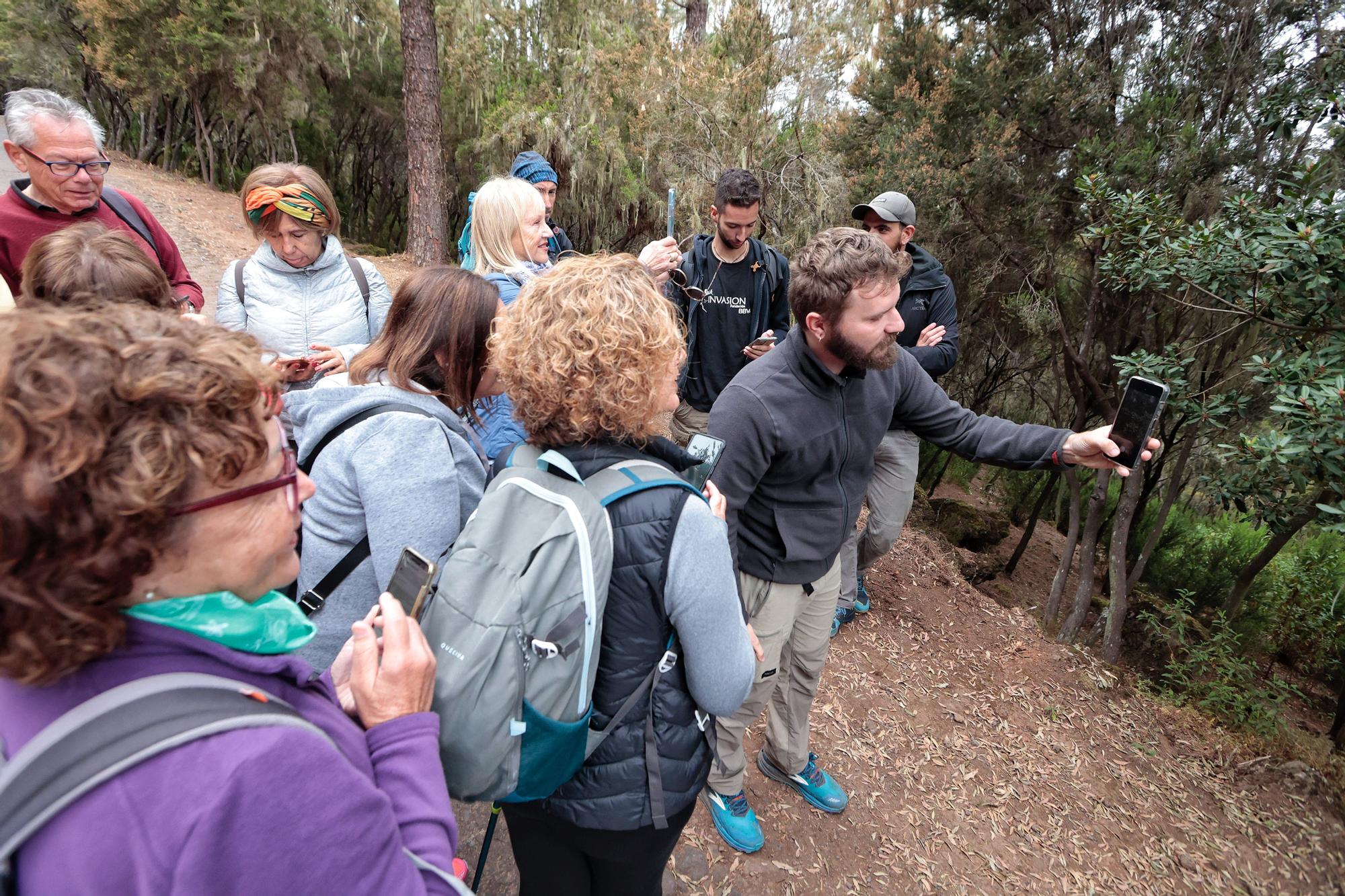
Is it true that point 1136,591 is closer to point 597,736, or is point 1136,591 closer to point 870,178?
point 870,178

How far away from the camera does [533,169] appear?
465 cm

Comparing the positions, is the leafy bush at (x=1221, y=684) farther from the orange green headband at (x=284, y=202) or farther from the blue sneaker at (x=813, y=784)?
the orange green headband at (x=284, y=202)

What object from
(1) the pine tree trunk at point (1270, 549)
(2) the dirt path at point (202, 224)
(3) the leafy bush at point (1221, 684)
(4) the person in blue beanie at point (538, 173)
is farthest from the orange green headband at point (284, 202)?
(2) the dirt path at point (202, 224)

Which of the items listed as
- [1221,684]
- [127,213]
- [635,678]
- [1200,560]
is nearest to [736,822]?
[635,678]

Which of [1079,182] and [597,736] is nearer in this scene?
[597,736]

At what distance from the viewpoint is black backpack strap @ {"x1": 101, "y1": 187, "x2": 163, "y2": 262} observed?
10.5ft

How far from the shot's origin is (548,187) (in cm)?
481

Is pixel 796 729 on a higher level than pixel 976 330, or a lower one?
lower

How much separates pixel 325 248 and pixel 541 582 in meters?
2.45

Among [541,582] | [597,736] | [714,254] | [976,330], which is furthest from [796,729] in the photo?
[976,330]

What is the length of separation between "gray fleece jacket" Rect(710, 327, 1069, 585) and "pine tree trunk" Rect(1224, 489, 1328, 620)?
224cm

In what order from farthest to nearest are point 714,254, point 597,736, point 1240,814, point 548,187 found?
point 548,187, point 714,254, point 1240,814, point 597,736

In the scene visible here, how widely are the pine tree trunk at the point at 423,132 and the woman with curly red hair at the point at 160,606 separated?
11442 mm

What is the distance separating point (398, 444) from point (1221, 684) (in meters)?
6.04
